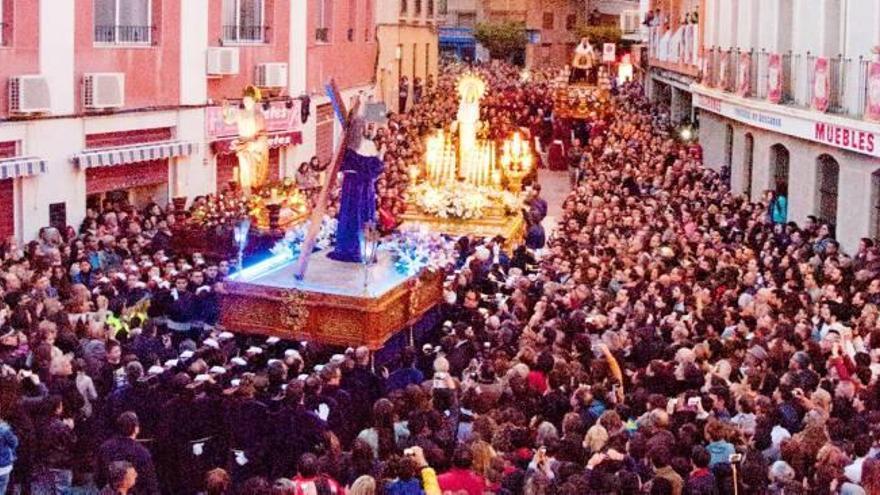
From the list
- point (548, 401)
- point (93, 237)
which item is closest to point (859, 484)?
point (548, 401)

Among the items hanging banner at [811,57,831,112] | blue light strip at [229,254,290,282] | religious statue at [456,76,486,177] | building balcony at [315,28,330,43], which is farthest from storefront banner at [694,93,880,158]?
building balcony at [315,28,330,43]

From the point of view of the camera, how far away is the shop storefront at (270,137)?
87.3ft

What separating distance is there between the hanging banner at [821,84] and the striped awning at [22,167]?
490 inches

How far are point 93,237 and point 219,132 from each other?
7.74 m

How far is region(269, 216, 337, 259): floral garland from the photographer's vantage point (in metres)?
18.6

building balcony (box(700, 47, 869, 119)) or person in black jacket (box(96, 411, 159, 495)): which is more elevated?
building balcony (box(700, 47, 869, 119))

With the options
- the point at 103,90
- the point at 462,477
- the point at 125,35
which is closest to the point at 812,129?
the point at 103,90

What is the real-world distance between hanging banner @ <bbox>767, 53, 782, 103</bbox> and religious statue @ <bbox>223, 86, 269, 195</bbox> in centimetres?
937

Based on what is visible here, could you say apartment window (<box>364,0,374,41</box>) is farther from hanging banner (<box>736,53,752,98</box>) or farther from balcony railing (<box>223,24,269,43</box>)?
hanging banner (<box>736,53,752,98</box>)

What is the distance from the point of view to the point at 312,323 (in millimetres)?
16047

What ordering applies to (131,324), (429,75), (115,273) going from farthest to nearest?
(429,75), (115,273), (131,324)

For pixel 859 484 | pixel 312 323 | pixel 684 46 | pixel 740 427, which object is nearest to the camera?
pixel 859 484

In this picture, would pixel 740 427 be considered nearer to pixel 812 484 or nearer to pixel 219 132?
pixel 812 484

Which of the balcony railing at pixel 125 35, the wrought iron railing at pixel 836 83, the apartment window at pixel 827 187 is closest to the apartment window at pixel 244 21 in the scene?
the balcony railing at pixel 125 35
